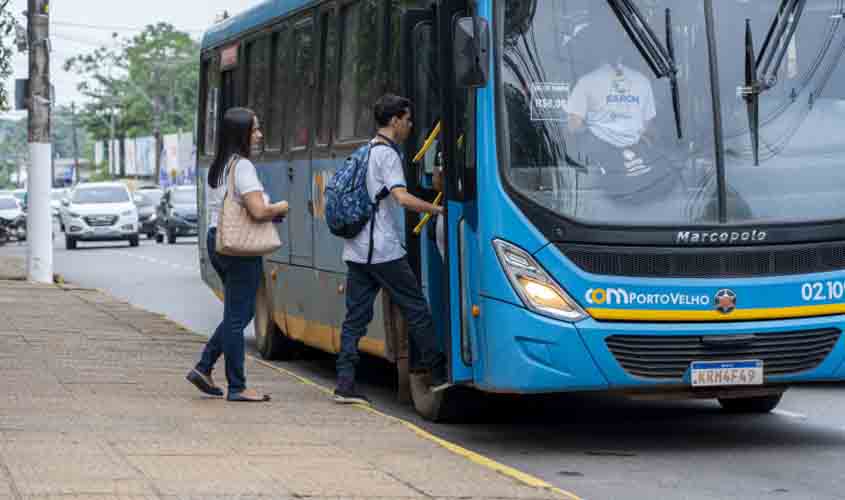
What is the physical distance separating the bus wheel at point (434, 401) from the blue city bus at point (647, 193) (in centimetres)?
84

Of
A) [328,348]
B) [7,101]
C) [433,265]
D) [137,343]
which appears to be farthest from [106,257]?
[433,265]

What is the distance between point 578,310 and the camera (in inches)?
372

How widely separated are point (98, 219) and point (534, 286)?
38.9 m

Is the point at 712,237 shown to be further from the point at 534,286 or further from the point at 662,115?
the point at 534,286

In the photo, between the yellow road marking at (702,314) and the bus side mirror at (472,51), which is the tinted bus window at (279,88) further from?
the yellow road marking at (702,314)

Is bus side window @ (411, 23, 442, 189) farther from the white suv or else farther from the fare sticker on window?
the white suv

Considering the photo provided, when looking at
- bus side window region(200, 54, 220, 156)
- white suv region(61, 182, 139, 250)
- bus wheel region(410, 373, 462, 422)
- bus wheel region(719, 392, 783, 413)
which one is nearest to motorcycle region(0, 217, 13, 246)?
white suv region(61, 182, 139, 250)

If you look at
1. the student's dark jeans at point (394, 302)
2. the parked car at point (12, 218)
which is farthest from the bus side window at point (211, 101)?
the parked car at point (12, 218)

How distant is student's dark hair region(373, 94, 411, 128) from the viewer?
10.7 meters

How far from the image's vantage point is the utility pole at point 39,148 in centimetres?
2662

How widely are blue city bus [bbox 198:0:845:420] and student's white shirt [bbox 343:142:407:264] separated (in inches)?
27.4

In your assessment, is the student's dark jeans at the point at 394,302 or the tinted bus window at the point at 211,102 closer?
the student's dark jeans at the point at 394,302

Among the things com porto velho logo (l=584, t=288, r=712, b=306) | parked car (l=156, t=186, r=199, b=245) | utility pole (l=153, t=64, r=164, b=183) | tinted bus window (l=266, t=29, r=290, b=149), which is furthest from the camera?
utility pole (l=153, t=64, r=164, b=183)

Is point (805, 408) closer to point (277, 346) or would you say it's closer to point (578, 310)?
point (578, 310)
